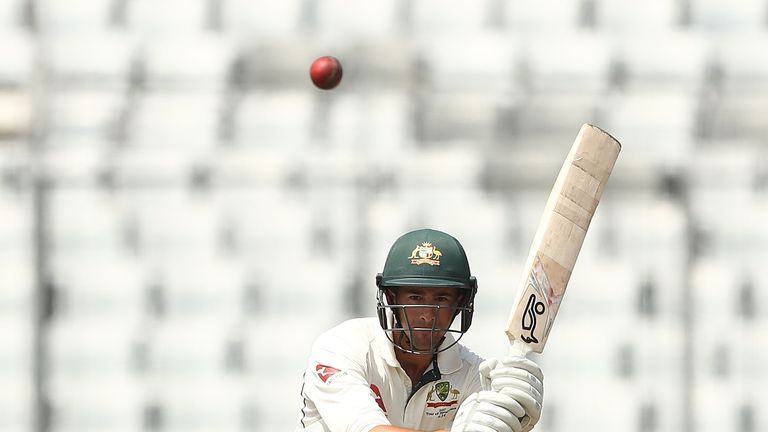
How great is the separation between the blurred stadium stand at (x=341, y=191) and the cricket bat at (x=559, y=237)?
1427mm

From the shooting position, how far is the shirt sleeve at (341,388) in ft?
9.36

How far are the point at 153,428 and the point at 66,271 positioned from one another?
1.71ft

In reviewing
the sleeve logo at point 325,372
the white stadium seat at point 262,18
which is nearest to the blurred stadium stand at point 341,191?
the white stadium seat at point 262,18

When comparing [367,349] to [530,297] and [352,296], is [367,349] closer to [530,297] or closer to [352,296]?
[530,297]

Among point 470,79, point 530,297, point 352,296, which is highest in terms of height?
point 470,79

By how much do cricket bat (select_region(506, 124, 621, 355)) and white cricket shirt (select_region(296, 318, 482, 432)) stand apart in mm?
301

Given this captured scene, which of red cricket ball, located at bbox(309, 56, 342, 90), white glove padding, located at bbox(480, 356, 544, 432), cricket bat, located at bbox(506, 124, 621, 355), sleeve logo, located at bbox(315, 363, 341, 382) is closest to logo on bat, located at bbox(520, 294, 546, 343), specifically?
cricket bat, located at bbox(506, 124, 621, 355)

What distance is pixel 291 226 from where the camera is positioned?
4.31 m

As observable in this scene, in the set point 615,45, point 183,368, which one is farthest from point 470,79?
point 183,368

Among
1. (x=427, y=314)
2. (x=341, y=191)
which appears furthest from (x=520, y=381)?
(x=341, y=191)

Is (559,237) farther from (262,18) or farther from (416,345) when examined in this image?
(262,18)

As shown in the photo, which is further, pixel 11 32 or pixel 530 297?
pixel 11 32

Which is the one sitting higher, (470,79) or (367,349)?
(470,79)

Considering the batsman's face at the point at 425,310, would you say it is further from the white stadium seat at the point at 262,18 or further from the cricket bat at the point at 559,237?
the white stadium seat at the point at 262,18
